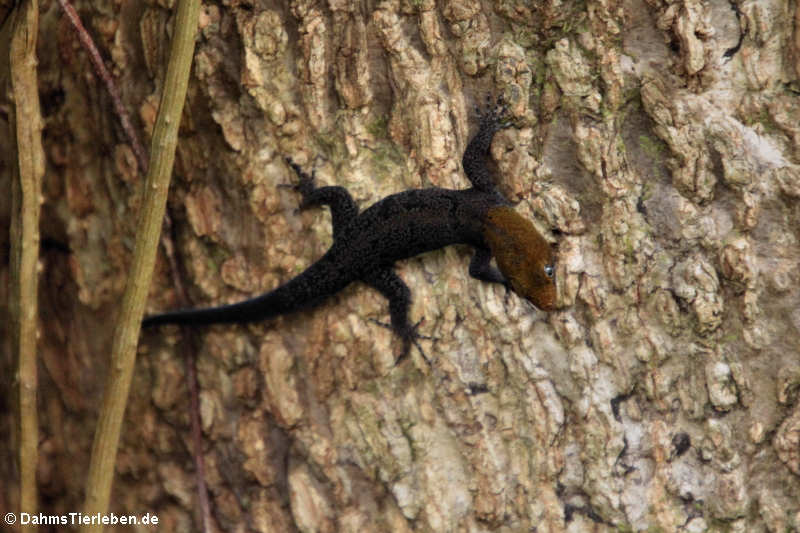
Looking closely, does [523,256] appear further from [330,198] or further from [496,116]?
[330,198]

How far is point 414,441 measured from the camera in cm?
334

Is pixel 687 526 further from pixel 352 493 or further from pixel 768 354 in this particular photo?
pixel 352 493

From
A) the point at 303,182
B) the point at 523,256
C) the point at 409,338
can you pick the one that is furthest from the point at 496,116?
the point at 409,338

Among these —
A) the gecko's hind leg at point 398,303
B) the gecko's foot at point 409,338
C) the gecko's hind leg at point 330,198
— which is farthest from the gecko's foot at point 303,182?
the gecko's foot at point 409,338

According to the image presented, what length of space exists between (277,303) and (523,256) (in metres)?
1.32

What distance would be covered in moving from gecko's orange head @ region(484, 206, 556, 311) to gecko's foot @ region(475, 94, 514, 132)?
0.40 meters

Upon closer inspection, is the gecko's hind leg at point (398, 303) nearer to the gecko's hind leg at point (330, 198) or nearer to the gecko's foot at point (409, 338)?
the gecko's foot at point (409, 338)

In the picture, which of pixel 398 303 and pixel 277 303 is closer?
pixel 398 303

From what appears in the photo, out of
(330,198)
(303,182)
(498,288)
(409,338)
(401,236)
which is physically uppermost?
(303,182)

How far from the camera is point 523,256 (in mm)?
3121

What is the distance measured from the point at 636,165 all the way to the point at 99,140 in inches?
118

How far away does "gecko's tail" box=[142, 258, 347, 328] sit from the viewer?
3492 millimetres

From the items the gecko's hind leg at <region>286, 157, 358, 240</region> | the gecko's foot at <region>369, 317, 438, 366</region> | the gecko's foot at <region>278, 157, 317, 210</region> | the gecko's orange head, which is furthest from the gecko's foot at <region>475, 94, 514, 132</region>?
the gecko's foot at <region>369, 317, 438, 366</region>

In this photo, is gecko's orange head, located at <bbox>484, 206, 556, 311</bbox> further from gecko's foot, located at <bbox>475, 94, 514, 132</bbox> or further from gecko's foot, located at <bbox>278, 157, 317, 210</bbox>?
gecko's foot, located at <bbox>278, 157, 317, 210</bbox>
